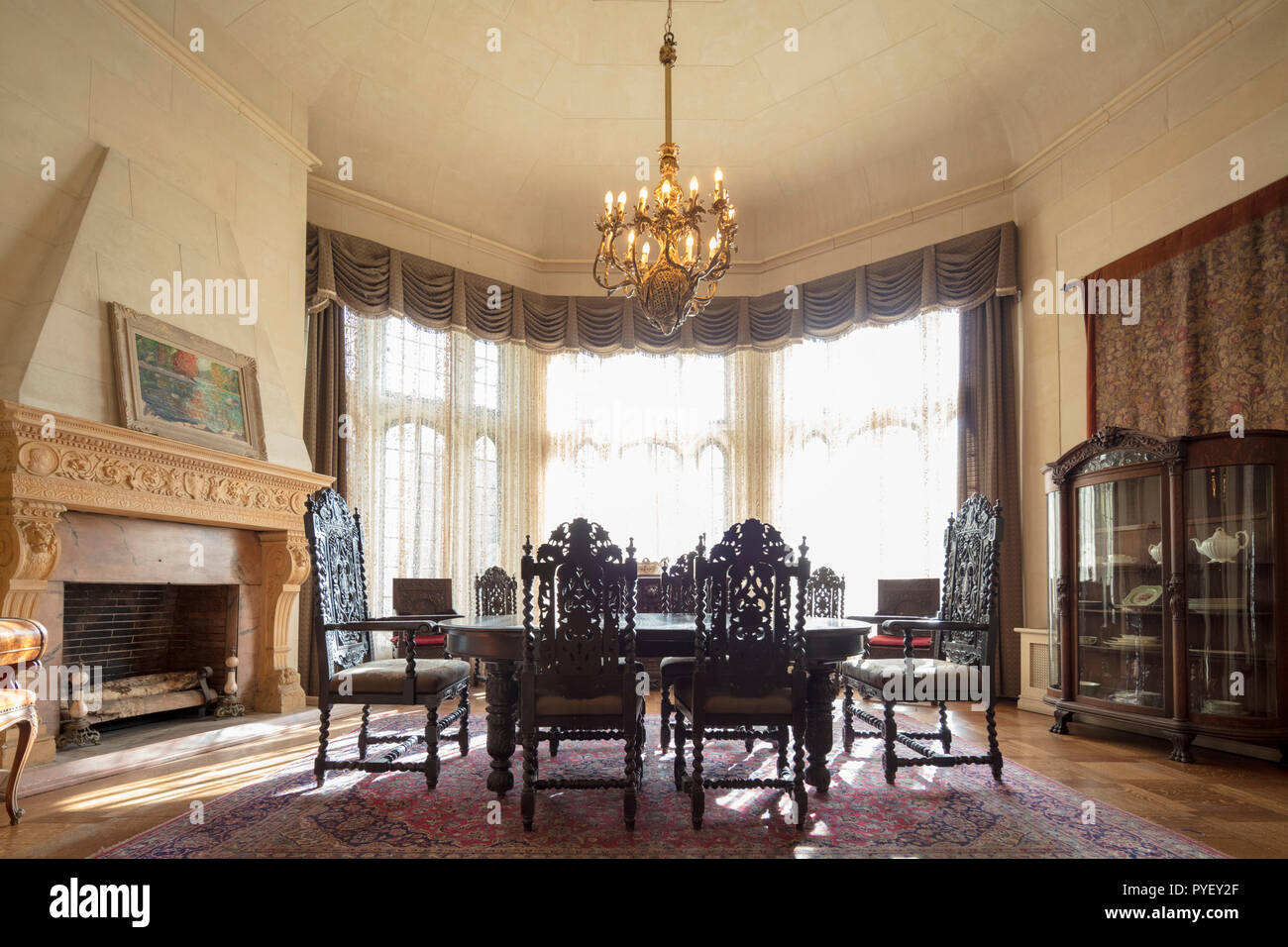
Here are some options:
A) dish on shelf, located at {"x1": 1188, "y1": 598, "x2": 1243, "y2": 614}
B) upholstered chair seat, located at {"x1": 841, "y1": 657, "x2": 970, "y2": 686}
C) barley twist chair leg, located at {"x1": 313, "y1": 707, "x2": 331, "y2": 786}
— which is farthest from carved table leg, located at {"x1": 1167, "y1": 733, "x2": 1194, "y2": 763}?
barley twist chair leg, located at {"x1": 313, "y1": 707, "x2": 331, "y2": 786}

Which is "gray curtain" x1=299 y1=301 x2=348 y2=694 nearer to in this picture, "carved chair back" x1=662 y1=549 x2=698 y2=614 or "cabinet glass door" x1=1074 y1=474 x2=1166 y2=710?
"carved chair back" x1=662 y1=549 x2=698 y2=614

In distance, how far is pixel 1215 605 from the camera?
439 cm

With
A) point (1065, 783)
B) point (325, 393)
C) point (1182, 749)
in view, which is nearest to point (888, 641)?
point (1182, 749)

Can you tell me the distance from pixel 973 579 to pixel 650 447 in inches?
182

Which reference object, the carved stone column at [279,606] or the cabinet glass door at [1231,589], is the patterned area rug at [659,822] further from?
the carved stone column at [279,606]

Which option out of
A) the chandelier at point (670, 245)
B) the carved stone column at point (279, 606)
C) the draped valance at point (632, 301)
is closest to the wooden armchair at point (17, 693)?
the carved stone column at point (279, 606)

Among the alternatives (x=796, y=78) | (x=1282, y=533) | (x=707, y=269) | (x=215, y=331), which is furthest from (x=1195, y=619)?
(x=215, y=331)

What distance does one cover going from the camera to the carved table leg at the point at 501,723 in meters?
3.63

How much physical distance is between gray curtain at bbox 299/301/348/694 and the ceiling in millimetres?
1449

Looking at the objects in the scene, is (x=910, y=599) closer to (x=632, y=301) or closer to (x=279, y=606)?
(x=632, y=301)

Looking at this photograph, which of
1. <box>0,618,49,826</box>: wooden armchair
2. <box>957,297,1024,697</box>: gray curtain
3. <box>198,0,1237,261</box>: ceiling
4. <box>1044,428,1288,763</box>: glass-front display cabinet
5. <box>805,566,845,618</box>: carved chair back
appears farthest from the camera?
<box>957,297,1024,697</box>: gray curtain

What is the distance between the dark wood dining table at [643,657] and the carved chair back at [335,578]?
2.03 ft

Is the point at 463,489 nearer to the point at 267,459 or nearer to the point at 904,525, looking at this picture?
the point at 267,459

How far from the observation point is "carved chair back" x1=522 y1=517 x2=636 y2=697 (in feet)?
10.9
